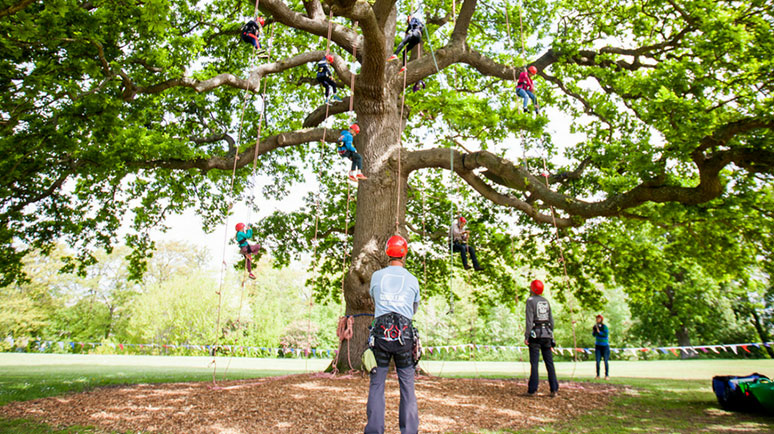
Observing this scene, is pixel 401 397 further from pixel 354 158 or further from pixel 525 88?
pixel 525 88

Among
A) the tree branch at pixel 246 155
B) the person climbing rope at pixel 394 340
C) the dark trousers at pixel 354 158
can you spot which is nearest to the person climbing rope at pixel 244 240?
the dark trousers at pixel 354 158

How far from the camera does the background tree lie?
662cm

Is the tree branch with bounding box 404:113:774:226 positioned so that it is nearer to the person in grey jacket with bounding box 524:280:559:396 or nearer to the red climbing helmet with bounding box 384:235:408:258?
the person in grey jacket with bounding box 524:280:559:396

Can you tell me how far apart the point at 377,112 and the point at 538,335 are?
589 centimetres

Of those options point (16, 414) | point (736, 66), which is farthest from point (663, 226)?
point (16, 414)

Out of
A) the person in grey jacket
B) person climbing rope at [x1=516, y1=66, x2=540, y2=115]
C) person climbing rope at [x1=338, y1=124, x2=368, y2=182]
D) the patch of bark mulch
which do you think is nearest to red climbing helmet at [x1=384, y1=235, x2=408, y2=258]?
the patch of bark mulch

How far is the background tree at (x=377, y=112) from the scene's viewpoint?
261 inches

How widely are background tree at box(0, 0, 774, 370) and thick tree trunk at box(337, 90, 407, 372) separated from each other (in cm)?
4

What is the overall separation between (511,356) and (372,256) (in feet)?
94.5

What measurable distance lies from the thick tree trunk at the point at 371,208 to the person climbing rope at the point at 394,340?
4108 millimetres

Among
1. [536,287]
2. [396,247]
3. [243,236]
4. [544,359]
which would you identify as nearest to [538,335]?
[544,359]

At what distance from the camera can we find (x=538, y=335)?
657 centimetres

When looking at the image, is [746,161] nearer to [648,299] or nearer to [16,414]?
[648,299]

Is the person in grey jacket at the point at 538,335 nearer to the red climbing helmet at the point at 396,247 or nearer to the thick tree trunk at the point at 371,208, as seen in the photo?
the thick tree trunk at the point at 371,208
